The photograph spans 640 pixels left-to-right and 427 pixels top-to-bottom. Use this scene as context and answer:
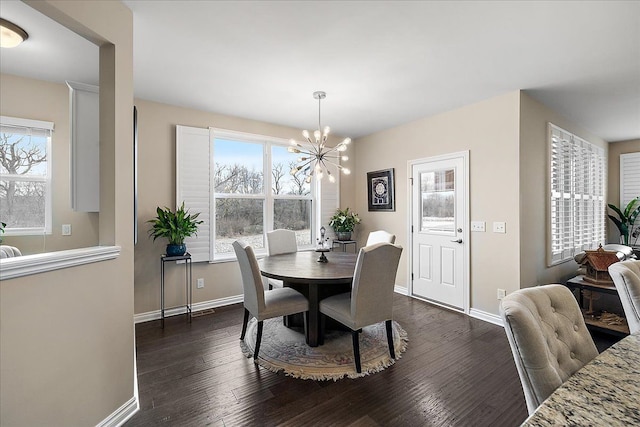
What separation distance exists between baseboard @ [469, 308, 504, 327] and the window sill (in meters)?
3.77

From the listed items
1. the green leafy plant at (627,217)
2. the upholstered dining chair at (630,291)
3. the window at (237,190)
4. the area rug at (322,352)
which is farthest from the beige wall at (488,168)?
the green leafy plant at (627,217)

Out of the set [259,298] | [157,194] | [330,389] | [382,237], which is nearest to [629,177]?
[382,237]

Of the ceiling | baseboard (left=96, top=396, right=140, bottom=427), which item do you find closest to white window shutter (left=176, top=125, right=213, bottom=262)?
the ceiling

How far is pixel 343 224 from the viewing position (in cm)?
483

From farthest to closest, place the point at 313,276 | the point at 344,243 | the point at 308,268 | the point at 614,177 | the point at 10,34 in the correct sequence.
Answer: the point at 614,177 → the point at 344,243 → the point at 308,268 → the point at 313,276 → the point at 10,34

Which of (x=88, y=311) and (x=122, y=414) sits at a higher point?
(x=88, y=311)

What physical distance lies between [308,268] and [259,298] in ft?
1.88

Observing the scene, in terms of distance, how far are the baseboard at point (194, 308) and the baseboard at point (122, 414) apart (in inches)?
64.0

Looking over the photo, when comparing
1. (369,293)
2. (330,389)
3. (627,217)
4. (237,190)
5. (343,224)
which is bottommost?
(330,389)

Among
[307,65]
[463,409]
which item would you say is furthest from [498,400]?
[307,65]

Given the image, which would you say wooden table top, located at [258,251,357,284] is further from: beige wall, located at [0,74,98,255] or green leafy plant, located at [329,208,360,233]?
beige wall, located at [0,74,98,255]

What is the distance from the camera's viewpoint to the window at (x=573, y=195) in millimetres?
3664

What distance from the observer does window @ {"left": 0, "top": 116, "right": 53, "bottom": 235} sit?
8.91 feet

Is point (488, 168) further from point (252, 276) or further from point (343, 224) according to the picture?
point (252, 276)
